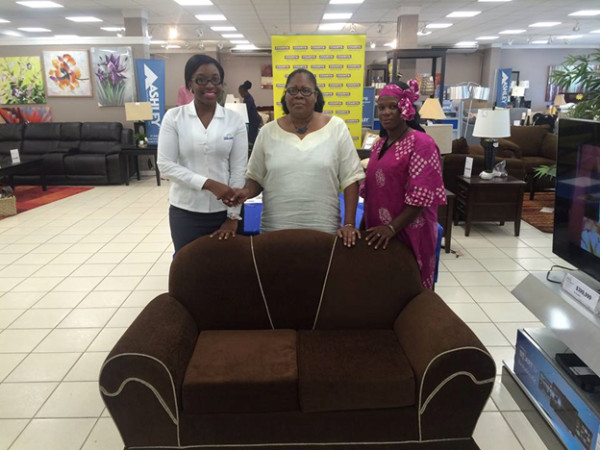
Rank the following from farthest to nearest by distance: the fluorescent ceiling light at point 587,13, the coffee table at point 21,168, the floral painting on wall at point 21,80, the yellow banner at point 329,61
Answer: the fluorescent ceiling light at point 587,13
the floral painting on wall at point 21,80
the coffee table at point 21,168
the yellow banner at point 329,61

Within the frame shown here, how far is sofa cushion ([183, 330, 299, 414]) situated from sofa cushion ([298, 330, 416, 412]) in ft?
0.19

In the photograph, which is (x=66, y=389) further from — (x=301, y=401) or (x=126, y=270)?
(x=126, y=270)

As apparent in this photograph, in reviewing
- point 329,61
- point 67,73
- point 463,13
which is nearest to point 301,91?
point 329,61

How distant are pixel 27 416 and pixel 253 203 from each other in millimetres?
1920

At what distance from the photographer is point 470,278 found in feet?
12.6

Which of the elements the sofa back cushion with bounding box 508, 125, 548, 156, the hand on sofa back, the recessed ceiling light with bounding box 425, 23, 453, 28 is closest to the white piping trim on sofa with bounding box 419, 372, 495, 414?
the hand on sofa back

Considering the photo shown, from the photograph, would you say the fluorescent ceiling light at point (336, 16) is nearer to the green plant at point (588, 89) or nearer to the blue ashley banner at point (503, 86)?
the green plant at point (588, 89)

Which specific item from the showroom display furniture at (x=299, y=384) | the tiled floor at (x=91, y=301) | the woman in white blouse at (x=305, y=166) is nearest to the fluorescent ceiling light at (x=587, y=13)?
the tiled floor at (x=91, y=301)

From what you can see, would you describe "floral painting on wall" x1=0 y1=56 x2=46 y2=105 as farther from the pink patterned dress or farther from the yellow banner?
the pink patterned dress

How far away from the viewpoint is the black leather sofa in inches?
308

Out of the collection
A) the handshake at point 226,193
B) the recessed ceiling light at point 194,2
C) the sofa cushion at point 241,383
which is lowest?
the sofa cushion at point 241,383

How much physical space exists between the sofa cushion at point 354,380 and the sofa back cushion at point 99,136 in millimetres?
7408

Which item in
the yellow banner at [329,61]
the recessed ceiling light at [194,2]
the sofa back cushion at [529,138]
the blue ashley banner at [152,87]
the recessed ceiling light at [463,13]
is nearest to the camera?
the yellow banner at [329,61]

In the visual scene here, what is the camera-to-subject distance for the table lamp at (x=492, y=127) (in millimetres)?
4820
